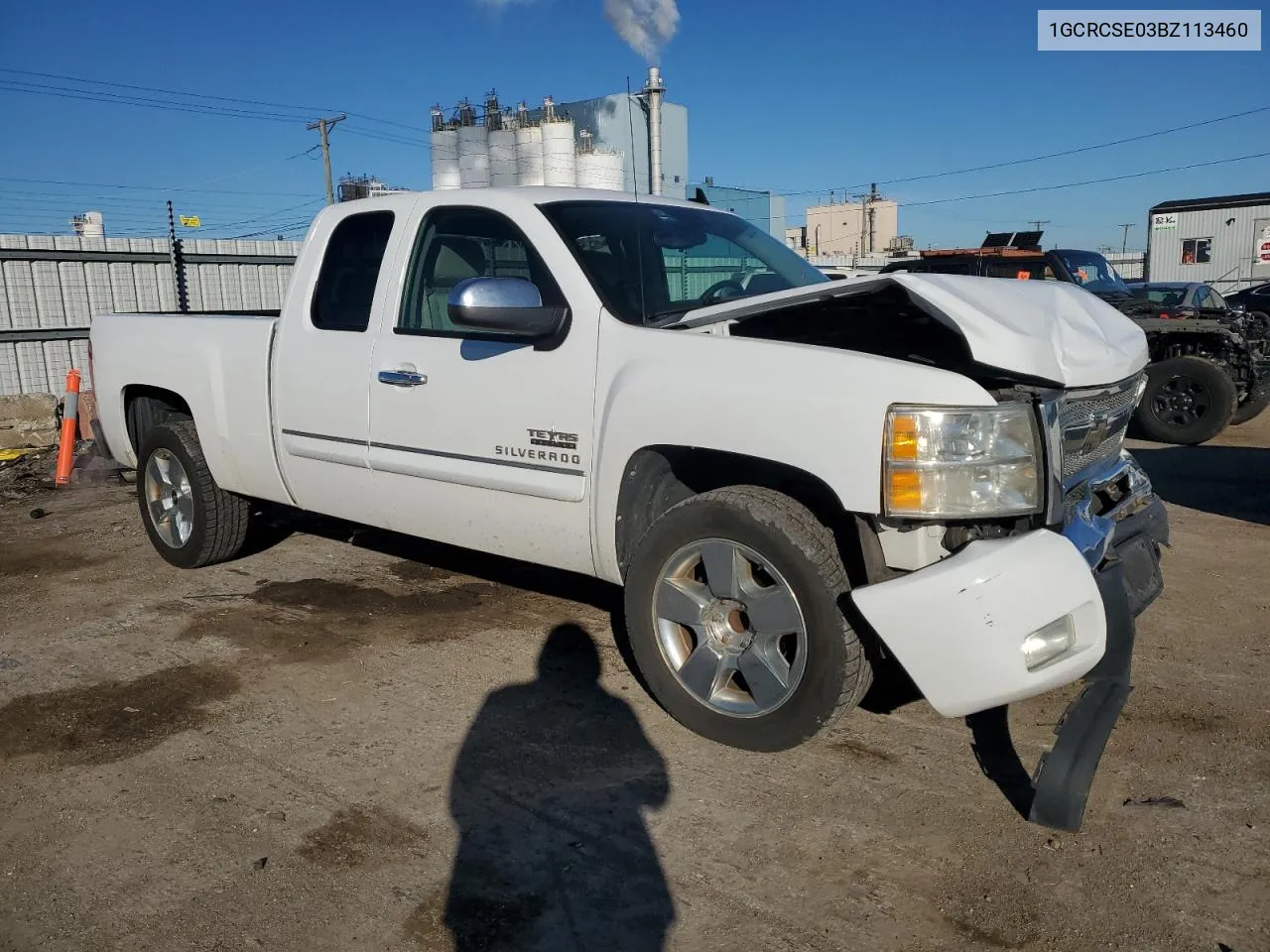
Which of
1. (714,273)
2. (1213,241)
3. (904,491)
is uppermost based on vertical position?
(1213,241)

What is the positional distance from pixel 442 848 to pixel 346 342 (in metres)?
2.50

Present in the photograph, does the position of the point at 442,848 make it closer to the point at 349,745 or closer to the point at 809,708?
the point at 349,745

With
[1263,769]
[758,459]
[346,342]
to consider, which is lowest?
[1263,769]

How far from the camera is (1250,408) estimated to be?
11.0 m

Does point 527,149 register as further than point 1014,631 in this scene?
Yes

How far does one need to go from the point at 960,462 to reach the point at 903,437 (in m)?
0.18

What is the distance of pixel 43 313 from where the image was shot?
42.5ft

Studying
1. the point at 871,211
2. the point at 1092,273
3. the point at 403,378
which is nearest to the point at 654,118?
the point at 1092,273

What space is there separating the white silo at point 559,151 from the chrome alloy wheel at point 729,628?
98.5 ft

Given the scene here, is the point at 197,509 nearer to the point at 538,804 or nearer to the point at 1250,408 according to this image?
the point at 538,804

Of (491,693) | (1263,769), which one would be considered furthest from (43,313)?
(1263,769)

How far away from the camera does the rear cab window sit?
4715 mm

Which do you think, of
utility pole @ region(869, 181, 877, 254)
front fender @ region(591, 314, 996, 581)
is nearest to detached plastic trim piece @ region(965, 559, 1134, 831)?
front fender @ region(591, 314, 996, 581)

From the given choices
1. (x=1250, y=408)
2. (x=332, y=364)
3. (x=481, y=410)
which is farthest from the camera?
(x=1250, y=408)
